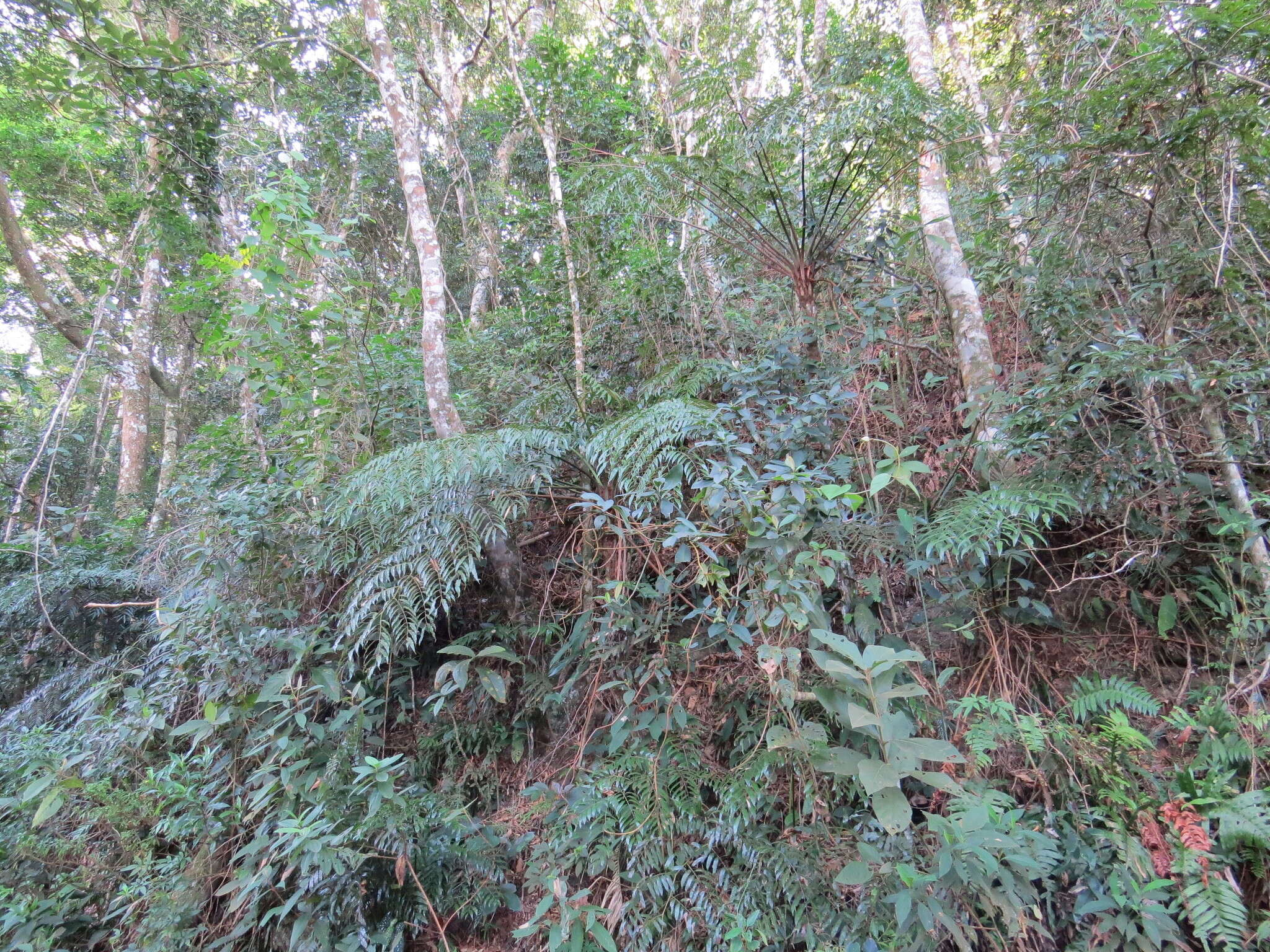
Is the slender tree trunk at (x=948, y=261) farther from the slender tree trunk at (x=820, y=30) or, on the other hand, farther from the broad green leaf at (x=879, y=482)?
the slender tree trunk at (x=820, y=30)

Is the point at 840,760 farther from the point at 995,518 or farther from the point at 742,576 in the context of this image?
the point at 995,518

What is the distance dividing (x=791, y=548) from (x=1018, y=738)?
1141 millimetres

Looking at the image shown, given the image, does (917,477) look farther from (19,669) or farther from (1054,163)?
(19,669)

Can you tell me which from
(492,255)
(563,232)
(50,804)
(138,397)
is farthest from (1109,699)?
(138,397)

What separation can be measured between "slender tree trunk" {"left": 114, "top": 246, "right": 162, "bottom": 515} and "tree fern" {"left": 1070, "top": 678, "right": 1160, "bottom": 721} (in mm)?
8527

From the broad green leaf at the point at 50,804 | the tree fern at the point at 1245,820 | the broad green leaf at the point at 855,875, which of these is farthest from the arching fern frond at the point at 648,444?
the broad green leaf at the point at 50,804

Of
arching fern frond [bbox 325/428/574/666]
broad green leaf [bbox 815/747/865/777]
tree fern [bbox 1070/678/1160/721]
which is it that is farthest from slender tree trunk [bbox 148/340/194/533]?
tree fern [bbox 1070/678/1160/721]

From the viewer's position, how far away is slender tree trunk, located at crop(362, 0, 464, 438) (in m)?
3.71

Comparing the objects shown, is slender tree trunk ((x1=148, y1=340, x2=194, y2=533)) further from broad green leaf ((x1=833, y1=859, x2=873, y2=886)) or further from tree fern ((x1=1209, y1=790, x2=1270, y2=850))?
tree fern ((x1=1209, y1=790, x2=1270, y2=850))

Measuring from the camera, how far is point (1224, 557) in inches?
87.1

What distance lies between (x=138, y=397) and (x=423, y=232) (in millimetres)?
5323

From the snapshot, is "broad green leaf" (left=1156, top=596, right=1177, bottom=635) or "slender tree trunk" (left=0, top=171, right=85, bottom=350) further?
"slender tree trunk" (left=0, top=171, right=85, bottom=350)

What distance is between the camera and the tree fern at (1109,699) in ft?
6.94

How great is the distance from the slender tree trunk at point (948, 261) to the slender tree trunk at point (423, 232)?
3.11 metres
